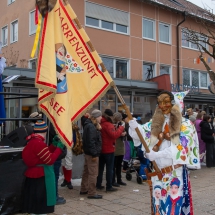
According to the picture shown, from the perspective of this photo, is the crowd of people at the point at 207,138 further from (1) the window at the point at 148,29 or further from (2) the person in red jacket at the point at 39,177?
(1) the window at the point at 148,29

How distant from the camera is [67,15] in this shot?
402 centimetres

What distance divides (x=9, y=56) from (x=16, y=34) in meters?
1.28

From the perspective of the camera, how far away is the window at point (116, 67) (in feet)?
54.1

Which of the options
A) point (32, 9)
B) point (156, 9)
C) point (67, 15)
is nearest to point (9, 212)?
point (67, 15)

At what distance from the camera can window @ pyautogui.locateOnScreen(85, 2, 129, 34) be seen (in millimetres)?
15625

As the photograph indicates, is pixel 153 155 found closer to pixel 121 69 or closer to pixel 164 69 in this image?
pixel 121 69

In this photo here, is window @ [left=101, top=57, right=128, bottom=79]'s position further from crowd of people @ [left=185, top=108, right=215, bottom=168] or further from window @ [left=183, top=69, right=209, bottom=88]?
crowd of people @ [left=185, top=108, right=215, bottom=168]

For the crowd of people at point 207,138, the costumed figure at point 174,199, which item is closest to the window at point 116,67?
the crowd of people at point 207,138

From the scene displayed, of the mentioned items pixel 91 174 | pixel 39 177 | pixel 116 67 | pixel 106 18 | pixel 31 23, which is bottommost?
pixel 91 174

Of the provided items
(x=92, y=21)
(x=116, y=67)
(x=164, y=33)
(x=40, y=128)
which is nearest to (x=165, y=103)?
(x=40, y=128)

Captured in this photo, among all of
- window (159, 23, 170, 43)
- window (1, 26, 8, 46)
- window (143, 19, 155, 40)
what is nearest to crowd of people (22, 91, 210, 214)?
window (143, 19, 155, 40)

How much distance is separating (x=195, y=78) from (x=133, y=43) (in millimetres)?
5898

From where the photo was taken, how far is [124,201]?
6.17 m

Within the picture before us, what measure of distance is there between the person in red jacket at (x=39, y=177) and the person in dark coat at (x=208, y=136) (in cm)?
703
